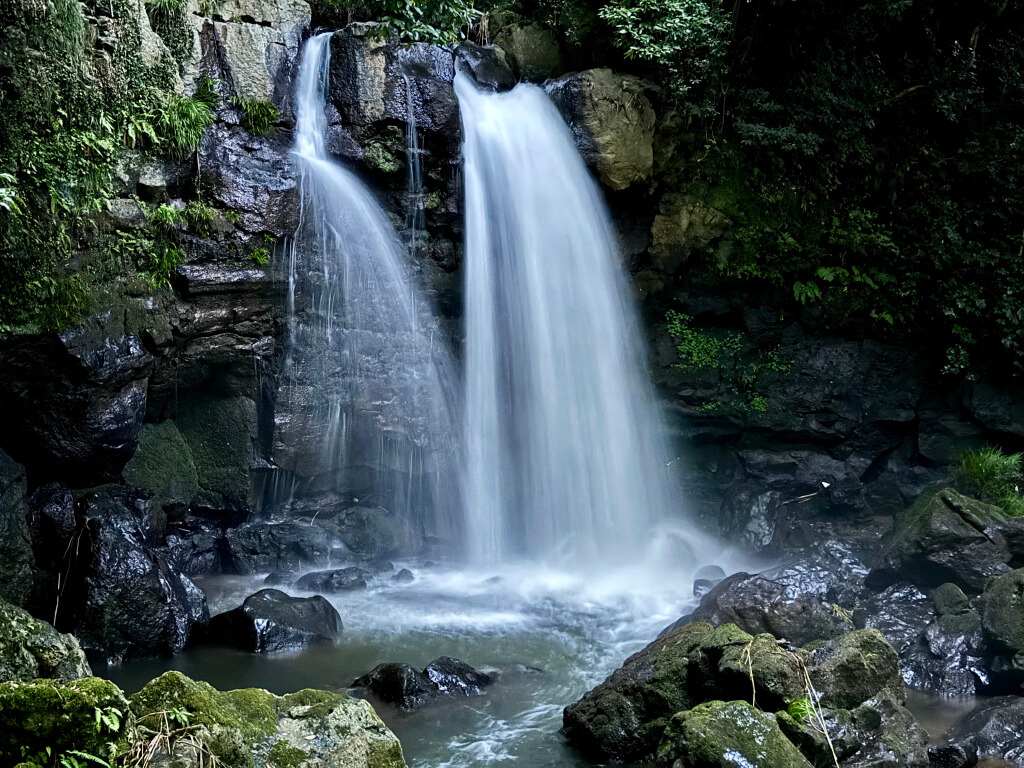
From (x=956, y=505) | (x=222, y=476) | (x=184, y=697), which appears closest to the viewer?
(x=184, y=697)

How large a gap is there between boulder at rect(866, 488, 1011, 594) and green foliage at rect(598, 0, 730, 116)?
639 cm

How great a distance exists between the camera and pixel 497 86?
1166 cm

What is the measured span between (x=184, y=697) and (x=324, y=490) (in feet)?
24.1


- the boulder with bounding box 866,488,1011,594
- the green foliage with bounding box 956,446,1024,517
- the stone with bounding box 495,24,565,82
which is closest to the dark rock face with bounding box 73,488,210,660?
the boulder with bounding box 866,488,1011,594

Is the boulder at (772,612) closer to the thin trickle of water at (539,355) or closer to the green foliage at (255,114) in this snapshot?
the thin trickle of water at (539,355)

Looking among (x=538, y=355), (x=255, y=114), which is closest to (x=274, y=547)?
(x=538, y=355)

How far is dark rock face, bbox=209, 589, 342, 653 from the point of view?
741cm

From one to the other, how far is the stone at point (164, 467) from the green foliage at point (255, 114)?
3791 millimetres

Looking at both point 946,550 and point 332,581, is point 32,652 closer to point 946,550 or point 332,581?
point 332,581

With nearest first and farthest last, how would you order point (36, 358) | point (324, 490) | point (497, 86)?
point (36, 358) → point (324, 490) → point (497, 86)

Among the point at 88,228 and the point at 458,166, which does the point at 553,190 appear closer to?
the point at 458,166

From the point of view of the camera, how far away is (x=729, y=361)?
38.4ft

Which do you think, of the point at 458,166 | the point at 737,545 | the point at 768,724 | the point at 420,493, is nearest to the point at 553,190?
the point at 458,166

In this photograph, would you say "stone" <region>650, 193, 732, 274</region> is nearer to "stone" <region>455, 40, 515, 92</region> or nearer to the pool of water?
"stone" <region>455, 40, 515, 92</region>
